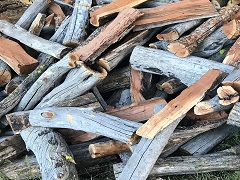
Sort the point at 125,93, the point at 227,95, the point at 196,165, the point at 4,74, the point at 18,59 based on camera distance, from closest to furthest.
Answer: the point at 227,95
the point at 196,165
the point at 125,93
the point at 18,59
the point at 4,74

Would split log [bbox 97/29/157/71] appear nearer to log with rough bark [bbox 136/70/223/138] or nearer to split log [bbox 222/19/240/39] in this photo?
split log [bbox 222/19/240/39]

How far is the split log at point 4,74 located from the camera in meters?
5.34

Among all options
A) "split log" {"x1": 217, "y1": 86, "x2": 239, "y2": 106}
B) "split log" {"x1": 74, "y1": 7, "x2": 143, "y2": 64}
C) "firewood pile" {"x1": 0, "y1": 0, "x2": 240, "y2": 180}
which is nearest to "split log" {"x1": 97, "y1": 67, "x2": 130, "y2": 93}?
"firewood pile" {"x1": 0, "y1": 0, "x2": 240, "y2": 180}

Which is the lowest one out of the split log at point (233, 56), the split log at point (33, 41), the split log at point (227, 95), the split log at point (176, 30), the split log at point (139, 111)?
the split log at point (139, 111)

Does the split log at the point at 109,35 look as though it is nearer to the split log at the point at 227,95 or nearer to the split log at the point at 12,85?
the split log at the point at 12,85

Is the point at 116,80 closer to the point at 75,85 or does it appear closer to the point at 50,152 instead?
the point at 75,85

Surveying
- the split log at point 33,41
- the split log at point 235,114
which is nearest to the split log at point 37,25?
the split log at point 33,41

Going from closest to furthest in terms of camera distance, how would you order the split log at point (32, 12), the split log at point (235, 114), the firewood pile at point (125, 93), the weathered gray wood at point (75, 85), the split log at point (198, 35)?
the split log at point (235, 114), the firewood pile at point (125, 93), the split log at point (198, 35), the weathered gray wood at point (75, 85), the split log at point (32, 12)

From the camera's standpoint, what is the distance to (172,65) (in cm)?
457

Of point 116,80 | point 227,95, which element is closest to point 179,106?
point 227,95

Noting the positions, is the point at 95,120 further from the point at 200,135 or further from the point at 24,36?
the point at 24,36

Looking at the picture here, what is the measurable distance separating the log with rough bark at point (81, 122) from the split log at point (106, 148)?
196mm

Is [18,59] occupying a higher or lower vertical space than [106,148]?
higher

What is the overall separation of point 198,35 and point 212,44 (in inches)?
→ 9.5
